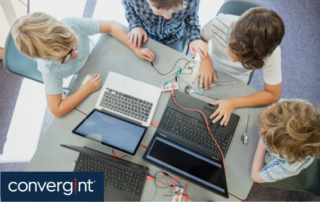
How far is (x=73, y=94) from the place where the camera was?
0.98 metres

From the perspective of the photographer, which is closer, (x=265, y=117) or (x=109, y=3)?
(x=265, y=117)

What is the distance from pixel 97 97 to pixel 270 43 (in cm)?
84

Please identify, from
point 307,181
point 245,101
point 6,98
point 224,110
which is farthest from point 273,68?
point 6,98

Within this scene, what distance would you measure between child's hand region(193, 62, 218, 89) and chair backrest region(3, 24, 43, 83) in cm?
89

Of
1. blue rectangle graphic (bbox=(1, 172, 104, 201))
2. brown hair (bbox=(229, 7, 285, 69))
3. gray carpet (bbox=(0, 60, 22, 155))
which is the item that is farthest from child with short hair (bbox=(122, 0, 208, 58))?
gray carpet (bbox=(0, 60, 22, 155))

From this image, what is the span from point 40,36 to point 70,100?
314 millimetres

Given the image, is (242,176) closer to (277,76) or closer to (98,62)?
(277,76)

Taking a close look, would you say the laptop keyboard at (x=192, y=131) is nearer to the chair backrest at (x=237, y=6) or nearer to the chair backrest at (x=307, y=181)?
the chair backrest at (x=307, y=181)

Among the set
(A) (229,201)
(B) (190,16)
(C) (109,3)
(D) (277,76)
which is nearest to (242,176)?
(A) (229,201)

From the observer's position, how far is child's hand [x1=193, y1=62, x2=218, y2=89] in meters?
1.00

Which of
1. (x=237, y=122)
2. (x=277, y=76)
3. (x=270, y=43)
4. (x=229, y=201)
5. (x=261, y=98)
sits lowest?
(x=229, y=201)

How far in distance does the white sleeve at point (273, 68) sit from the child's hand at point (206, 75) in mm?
264

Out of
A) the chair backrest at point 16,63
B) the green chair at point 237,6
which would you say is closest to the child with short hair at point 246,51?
the green chair at point 237,6

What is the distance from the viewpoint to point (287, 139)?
80cm
